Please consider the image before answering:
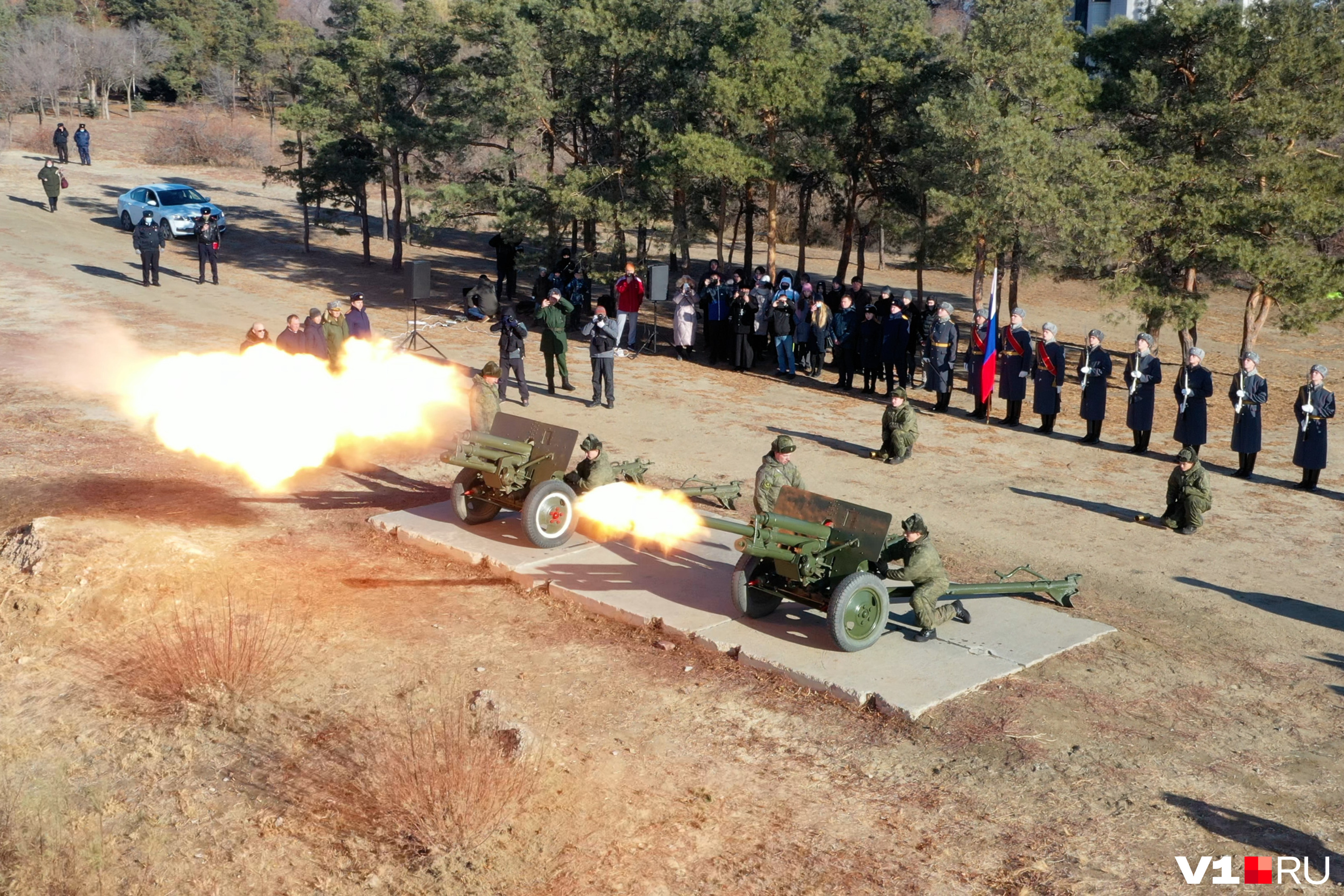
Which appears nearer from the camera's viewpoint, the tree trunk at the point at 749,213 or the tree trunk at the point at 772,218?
the tree trunk at the point at 772,218

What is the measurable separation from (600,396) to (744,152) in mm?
7287

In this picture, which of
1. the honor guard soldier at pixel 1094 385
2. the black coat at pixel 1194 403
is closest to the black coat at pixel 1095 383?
the honor guard soldier at pixel 1094 385

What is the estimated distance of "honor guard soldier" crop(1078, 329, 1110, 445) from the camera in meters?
18.7

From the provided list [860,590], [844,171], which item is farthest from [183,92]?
[860,590]

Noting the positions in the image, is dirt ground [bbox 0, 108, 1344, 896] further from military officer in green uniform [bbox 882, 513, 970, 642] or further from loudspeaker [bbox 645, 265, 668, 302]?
loudspeaker [bbox 645, 265, 668, 302]

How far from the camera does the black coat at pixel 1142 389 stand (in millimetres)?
18234

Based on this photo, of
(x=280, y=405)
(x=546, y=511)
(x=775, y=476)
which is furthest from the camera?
(x=280, y=405)

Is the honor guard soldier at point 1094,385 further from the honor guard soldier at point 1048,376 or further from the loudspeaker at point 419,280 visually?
the loudspeaker at point 419,280

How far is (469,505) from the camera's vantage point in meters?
13.9

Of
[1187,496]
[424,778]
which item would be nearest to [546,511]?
[424,778]

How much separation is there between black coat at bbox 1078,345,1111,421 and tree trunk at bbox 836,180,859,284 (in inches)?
378

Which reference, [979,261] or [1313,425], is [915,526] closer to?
[1313,425]

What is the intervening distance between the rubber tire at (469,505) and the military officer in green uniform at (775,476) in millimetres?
3158

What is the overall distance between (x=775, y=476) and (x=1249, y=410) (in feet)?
27.7
